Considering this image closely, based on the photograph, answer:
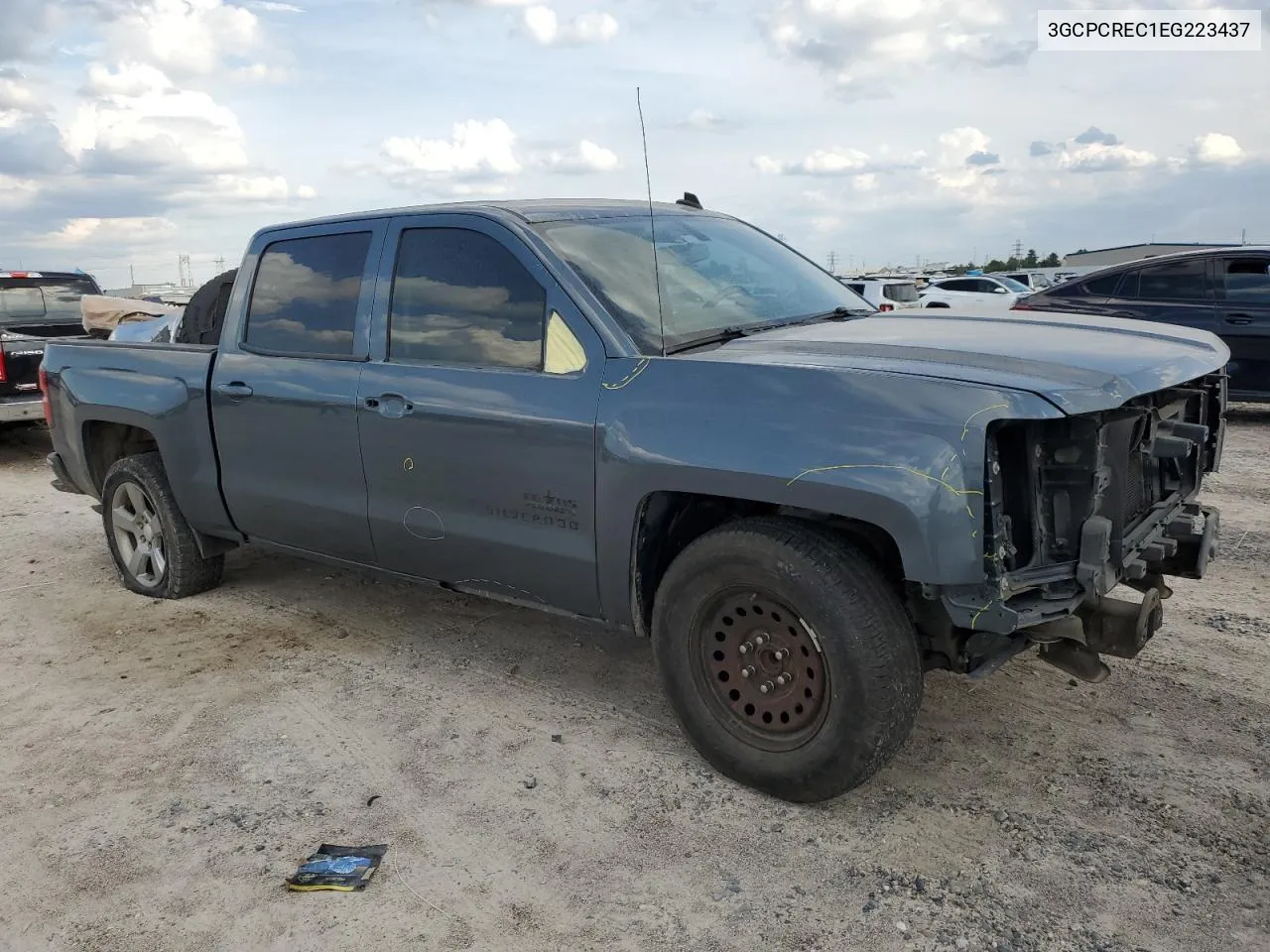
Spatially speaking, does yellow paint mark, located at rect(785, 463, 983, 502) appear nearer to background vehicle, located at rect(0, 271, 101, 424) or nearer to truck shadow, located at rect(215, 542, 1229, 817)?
truck shadow, located at rect(215, 542, 1229, 817)

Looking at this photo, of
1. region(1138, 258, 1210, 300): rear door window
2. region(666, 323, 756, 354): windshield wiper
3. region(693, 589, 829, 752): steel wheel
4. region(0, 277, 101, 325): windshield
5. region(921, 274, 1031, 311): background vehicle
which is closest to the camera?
region(693, 589, 829, 752): steel wheel

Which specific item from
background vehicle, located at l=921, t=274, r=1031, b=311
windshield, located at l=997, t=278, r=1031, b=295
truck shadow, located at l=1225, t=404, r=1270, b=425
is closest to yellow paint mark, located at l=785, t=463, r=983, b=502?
truck shadow, located at l=1225, t=404, r=1270, b=425

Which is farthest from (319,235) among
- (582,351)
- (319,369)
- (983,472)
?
(983,472)

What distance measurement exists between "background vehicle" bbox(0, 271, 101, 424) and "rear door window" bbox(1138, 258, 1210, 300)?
10.7 m

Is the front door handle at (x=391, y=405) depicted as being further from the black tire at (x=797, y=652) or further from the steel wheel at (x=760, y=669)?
the steel wheel at (x=760, y=669)

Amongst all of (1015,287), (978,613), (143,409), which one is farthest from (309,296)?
(1015,287)

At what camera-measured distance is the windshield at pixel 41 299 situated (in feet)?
36.0

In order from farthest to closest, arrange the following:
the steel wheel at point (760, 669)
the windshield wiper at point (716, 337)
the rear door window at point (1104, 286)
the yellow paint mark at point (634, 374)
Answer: the rear door window at point (1104, 286), the windshield wiper at point (716, 337), the yellow paint mark at point (634, 374), the steel wheel at point (760, 669)

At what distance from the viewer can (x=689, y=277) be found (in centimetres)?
394

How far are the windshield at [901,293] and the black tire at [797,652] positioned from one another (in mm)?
12037

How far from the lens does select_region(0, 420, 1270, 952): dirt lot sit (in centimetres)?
275

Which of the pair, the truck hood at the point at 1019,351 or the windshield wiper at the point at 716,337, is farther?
the windshield wiper at the point at 716,337

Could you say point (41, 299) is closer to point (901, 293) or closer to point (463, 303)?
point (463, 303)

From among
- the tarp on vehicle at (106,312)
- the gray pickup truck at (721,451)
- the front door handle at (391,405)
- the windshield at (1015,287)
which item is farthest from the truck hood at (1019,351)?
the windshield at (1015,287)
